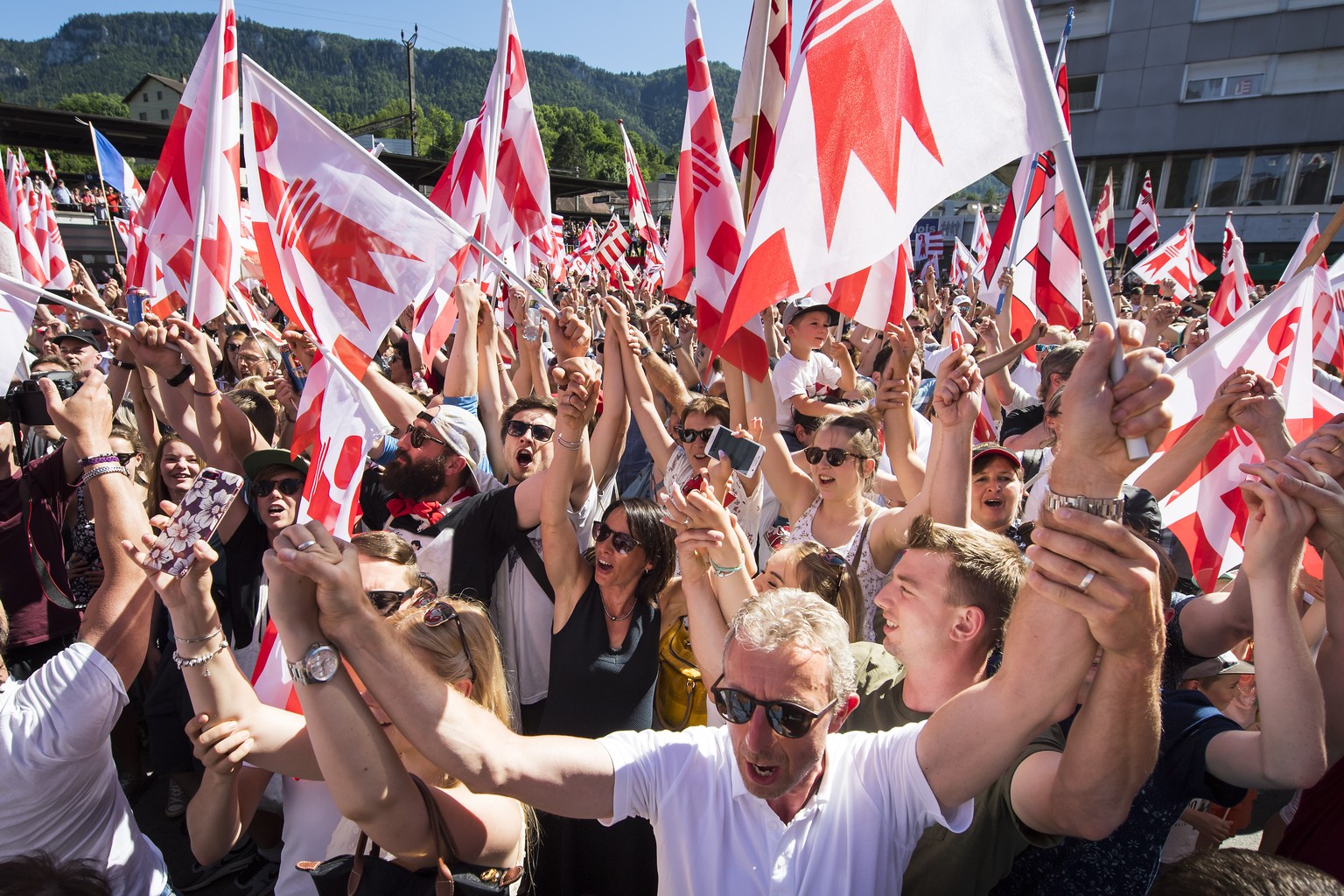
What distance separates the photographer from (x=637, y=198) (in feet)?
31.1

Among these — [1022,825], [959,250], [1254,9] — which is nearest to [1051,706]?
[1022,825]

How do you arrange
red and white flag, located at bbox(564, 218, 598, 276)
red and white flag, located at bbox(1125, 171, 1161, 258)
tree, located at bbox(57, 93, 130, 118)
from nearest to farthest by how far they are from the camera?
red and white flag, located at bbox(1125, 171, 1161, 258) < red and white flag, located at bbox(564, 218, 598, 276) < tree, located at bbox(57, 93, 130, 118)

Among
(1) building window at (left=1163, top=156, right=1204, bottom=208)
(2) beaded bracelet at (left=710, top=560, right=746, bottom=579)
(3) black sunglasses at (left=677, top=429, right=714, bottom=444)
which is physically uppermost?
(1) building window at (left=1163, top=156, right=1204, bottom=208)

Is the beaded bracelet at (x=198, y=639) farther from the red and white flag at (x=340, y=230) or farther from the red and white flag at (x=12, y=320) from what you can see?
the red and white flag at (x=12, y=320)

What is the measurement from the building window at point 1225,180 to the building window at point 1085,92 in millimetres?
5499

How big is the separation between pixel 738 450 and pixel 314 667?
4.65ft

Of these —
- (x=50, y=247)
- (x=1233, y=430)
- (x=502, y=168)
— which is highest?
(x=502, y=168)

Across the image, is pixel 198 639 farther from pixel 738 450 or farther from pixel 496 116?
pixel 496 116

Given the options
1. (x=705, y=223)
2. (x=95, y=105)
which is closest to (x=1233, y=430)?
(x=705, y=223)

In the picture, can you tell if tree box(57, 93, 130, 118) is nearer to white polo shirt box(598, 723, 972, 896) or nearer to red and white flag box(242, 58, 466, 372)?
red and white flag box(242, 58, 466, 372)

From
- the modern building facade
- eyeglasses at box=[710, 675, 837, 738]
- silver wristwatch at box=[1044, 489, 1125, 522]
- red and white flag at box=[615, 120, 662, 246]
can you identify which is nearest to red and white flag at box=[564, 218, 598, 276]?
red and white flag at box=[615, 120, 662, 246]

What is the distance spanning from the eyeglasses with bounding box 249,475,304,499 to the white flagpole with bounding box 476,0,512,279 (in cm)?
197

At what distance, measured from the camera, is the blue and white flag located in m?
9.59

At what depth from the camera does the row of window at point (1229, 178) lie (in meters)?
30.9
